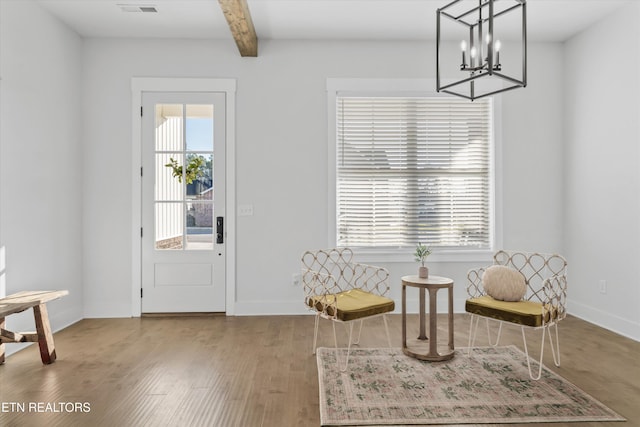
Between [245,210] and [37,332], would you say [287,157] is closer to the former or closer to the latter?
[245,210]

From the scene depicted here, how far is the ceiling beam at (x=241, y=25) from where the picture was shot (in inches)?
127

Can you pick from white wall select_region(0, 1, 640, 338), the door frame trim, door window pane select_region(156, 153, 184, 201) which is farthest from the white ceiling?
door window pane select_region(156, 153, 184, 201)

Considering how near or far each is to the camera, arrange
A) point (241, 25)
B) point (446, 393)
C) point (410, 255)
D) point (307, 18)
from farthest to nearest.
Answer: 1. point (410, 255)
2. point (307, 18)
3. point (241, 25)
4. point (446, 393)

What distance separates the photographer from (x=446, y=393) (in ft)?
7.97

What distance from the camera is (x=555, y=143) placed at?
174 inches

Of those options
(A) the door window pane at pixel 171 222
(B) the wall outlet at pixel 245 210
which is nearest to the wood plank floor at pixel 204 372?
(A) the door window pane at pixel 171 222

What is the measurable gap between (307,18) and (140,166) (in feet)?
7.37

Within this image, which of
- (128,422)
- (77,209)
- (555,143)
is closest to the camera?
(128,422)

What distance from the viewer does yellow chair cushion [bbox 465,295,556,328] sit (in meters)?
2.62

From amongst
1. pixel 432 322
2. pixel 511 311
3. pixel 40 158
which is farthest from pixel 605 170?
pixel 40 158

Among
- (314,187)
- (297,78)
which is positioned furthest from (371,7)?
(314,187)

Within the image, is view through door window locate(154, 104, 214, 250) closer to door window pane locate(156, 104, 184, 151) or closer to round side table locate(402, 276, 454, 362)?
door window pane locate(156, 104, 184, 151)

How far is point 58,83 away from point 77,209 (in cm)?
122

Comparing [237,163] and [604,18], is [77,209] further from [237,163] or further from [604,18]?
[604,18]
